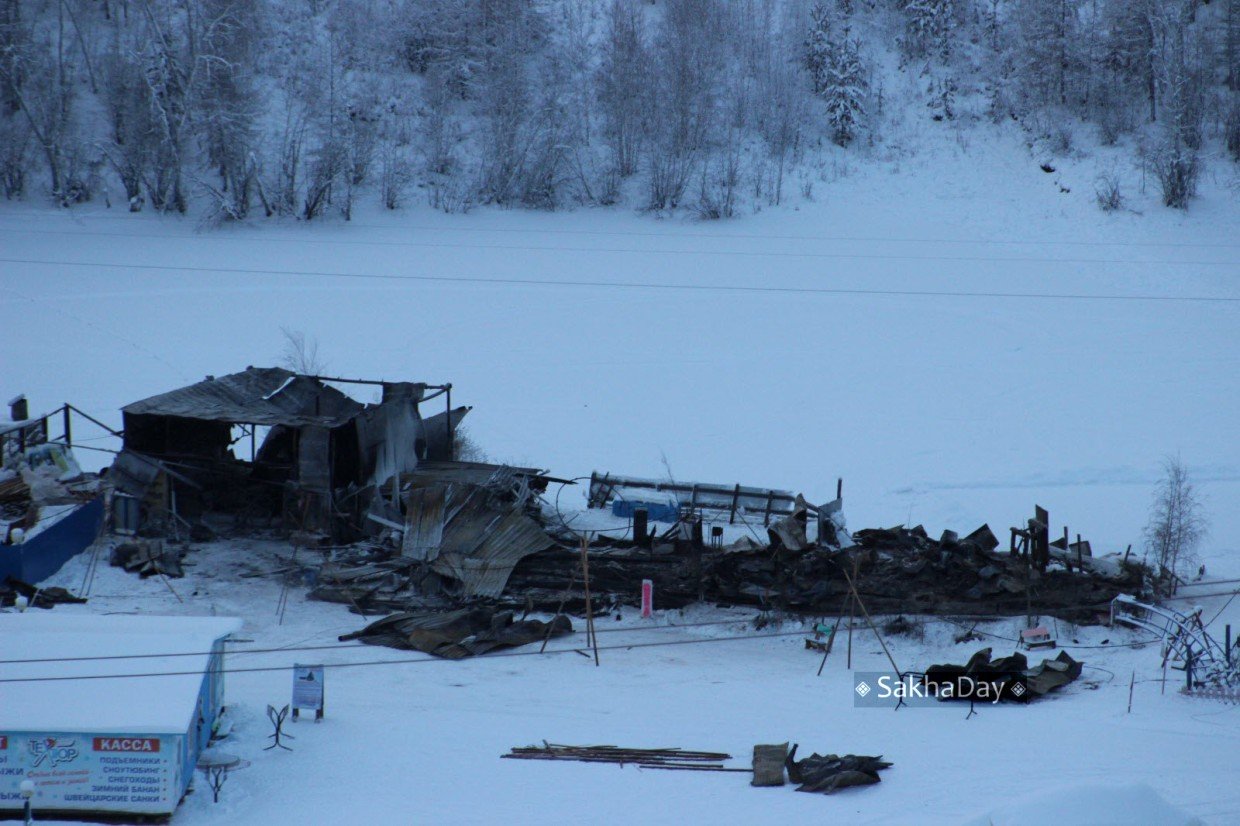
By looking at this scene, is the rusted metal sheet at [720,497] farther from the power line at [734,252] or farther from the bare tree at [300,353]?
the power line at [734,252]

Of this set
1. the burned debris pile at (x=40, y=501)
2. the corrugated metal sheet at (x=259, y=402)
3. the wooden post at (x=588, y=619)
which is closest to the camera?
the wooden post at (x=588, y=619)

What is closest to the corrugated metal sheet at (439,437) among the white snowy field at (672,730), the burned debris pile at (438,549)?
the burned debris pile at (438,549)

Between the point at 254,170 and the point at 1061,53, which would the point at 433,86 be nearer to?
the point at 254,170

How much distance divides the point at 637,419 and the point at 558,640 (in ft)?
40.2

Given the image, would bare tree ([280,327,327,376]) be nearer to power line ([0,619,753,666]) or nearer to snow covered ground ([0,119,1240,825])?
snow covered ground ([0,119,1240,825])

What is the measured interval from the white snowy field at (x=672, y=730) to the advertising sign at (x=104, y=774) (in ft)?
1.88

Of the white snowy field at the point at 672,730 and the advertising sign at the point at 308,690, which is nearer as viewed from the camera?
the white snowy field at the point at 672,730

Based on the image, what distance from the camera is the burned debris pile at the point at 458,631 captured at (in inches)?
613

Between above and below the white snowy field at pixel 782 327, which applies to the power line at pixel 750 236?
above

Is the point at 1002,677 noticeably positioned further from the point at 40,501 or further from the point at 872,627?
the point at 40,501

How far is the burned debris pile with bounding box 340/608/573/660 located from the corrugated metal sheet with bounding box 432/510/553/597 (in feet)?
2.20

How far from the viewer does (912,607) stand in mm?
16734

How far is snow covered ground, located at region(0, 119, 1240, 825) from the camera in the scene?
12.2 meters

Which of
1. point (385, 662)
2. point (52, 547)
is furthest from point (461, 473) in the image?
point (52, 547)
